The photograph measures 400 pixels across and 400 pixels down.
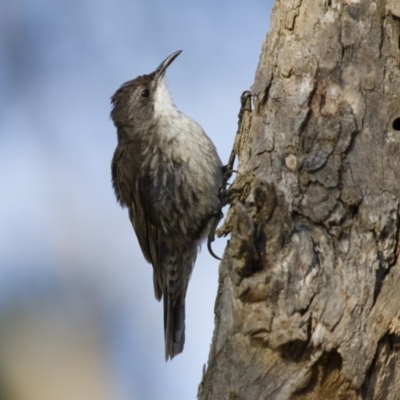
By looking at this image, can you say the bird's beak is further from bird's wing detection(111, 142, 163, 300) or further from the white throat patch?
bird's wing detection(111, 142, 163, 300)

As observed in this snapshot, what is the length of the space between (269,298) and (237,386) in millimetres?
536

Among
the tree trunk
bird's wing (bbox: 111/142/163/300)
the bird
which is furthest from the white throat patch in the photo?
the tree trunk

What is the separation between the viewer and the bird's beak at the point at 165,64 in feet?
19.8

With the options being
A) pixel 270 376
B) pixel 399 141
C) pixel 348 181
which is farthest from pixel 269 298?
pixel 399 141

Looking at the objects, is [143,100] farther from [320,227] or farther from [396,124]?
[320,227]

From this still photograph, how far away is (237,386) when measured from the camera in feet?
10.7

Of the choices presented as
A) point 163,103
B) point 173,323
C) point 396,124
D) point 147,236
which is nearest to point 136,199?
point 147,236

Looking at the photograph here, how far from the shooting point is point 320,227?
3.27 metres

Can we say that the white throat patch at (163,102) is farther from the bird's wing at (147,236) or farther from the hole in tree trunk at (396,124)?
the hole in tree trunk at (396,124)

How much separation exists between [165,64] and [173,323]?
227cm

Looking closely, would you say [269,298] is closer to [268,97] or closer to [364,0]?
[268,97]

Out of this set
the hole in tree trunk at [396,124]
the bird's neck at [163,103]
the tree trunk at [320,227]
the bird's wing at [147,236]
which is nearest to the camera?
the tree trunk at [320,227]

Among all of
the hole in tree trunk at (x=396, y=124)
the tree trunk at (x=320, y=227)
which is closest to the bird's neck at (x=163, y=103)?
the tree trunk at (x=320, y=227)

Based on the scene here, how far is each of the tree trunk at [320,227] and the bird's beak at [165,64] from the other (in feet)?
6.80
